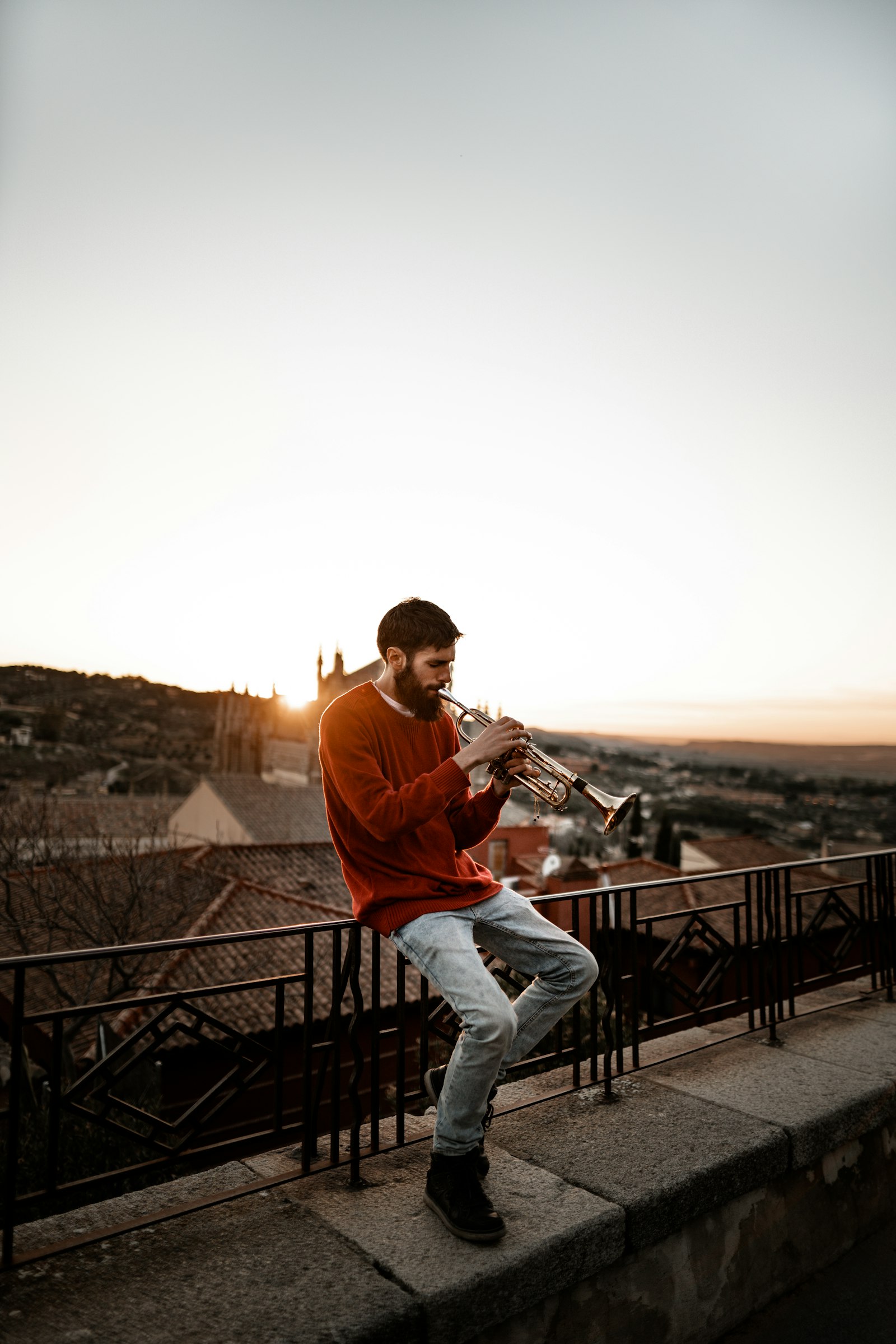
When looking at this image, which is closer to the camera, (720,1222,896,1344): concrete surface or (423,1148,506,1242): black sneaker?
(423,1148,506,1242): black sneaker

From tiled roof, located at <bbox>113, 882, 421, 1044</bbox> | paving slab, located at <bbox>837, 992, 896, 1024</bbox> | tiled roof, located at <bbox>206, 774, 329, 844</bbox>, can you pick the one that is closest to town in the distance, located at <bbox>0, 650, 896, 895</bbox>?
tiled roof, located at <bbox>206, 774, 329, 844</bbox>

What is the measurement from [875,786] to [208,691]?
66455mm

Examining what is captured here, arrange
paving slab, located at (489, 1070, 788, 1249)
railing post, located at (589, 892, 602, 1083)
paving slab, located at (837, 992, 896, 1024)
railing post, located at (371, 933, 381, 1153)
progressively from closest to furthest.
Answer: paving slab, located at (489, 1070, 788, 1249), railing post, located at (371, 933, 381, 1153), railing post, located at (589, 892, 602, 1083), paving slab, located at (837, 992, 896, 1024)

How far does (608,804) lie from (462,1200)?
128 cm

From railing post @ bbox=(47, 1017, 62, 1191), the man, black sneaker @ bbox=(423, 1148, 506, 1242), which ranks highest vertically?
the man

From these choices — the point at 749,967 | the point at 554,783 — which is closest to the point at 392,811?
the point at 554,783

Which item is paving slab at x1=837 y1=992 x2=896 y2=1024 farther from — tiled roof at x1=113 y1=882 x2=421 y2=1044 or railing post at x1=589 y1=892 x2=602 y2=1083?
tiled roof at x1=113 y1=882 x2=421 y2=1044

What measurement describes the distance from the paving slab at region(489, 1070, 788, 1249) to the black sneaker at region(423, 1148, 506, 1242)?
16.9 inches

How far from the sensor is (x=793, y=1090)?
3.43 metres

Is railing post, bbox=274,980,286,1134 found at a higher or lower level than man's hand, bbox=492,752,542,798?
lower

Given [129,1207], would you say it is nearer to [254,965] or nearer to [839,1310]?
[839,1310]

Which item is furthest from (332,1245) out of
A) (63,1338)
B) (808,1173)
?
(808,1173)

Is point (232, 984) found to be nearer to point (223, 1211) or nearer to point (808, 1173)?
point (223, 1211)

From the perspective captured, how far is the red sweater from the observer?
7.80 feet
